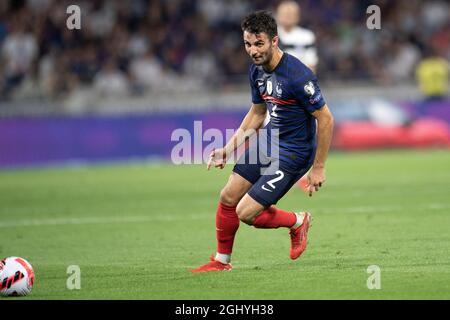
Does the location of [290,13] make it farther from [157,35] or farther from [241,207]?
[157,35]

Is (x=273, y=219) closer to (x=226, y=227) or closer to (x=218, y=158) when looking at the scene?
(x=226, y=227)

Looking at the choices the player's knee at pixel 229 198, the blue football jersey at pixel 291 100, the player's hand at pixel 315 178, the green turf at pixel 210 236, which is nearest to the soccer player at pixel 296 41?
the green turf at pixel 210 236

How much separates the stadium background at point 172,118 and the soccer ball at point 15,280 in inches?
82.7

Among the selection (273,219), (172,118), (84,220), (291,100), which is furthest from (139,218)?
(172,118)

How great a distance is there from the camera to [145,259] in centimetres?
984

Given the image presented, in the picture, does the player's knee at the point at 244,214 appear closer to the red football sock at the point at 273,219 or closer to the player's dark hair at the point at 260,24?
the red football sock at the point at 273,219

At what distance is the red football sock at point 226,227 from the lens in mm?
8922

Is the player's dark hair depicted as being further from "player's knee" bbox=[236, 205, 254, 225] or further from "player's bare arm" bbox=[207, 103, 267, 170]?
"player's knee" bbox=[236, 205, 254, 225]

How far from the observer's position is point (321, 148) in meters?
8.55

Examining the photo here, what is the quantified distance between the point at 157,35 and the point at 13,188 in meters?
8.81

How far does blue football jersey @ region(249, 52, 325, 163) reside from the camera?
856cm

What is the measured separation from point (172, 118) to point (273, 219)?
13587mm
